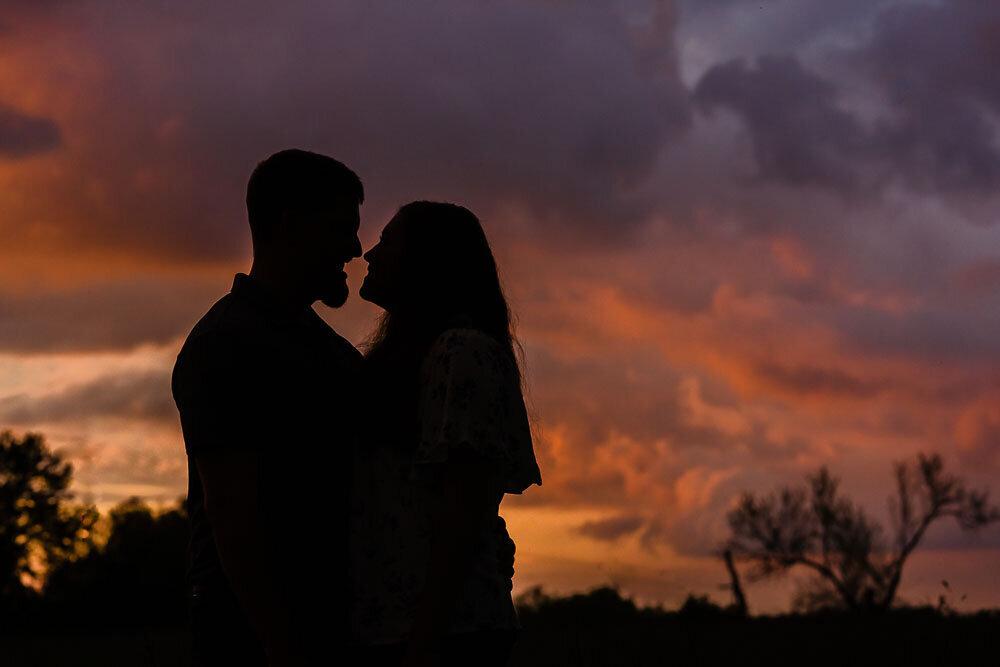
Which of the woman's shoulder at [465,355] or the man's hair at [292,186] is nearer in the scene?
the woman's shoulder at [465,355]

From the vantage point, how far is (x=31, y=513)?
61.3m

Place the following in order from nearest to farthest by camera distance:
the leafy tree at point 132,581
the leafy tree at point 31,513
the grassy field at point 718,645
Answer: the grassy field at point 718,645
the leafy tree at point 132,581
the leafy tree at point 31,513

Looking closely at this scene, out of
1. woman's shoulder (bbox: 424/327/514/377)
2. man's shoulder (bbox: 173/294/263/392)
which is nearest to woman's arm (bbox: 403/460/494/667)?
woman's shoulder (bbox: 424/327/514/377)

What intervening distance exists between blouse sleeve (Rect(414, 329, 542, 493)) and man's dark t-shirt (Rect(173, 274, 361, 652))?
49 cm

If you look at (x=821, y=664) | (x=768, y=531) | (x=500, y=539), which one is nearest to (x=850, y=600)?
(x=768, y=531)

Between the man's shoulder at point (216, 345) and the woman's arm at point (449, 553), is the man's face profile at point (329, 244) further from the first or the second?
the woman's arm at point (449, 553)

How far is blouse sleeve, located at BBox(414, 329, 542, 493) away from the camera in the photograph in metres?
3.24

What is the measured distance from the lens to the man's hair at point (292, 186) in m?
4.11

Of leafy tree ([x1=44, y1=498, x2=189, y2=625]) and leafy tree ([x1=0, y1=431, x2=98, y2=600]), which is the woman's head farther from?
leafy tree ([x1=0, y1=431, x2=98, y2=600])

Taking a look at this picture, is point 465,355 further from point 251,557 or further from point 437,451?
point 251,557

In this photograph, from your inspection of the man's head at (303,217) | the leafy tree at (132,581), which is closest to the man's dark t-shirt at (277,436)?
the man's head at (303,217)

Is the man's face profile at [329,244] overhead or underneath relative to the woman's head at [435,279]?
overhead

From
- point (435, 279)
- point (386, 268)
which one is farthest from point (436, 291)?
point (386, 268)

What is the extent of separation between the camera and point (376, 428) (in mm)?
3426
